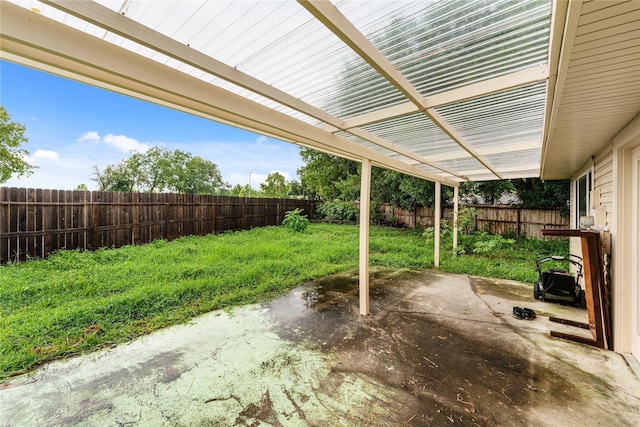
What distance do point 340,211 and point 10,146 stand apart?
12354mm

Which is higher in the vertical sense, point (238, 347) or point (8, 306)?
point (8, 306)

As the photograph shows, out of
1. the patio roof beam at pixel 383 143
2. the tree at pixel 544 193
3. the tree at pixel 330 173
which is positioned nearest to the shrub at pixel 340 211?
the tree at pixel 330 173

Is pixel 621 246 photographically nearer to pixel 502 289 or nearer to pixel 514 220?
pixel 502 289

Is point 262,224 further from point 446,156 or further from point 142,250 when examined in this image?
point 446,156

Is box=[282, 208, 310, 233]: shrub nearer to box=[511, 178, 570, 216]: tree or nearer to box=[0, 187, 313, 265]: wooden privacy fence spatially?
box=[0, 187, 313, 265]: wooden privacy fence

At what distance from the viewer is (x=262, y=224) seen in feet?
34.7

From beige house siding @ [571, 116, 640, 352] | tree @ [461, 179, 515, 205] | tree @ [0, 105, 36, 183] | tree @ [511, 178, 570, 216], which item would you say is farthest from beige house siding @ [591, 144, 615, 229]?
tree @ [0, 105, 36, 183]

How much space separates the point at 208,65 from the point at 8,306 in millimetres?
3988

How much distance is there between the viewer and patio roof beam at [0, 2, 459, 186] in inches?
39.4

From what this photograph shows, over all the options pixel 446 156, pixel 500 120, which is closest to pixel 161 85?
pixel 500 120

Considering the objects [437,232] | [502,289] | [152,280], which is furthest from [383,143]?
[152,280]

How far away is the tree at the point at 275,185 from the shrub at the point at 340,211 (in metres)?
6.25

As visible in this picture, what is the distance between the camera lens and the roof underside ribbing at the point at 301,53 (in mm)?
1096

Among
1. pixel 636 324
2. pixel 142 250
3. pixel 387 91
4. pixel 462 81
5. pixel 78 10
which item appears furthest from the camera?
pixel 142 250
